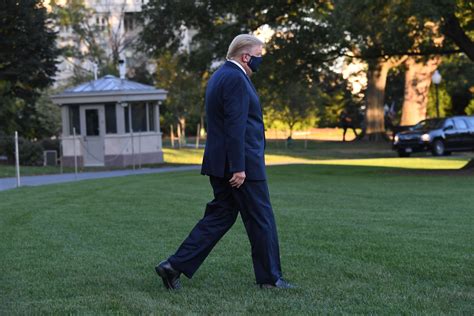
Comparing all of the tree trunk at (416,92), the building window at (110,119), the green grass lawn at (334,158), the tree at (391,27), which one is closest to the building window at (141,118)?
the building window at (110,119)

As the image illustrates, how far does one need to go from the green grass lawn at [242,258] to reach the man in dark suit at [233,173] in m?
0.22

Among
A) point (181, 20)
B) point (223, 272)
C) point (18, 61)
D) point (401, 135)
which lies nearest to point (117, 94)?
point (18, 61)

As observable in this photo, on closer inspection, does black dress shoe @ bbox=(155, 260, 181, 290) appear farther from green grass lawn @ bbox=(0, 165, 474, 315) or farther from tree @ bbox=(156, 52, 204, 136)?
tree @ bbox=(156, 52, 204, 136)

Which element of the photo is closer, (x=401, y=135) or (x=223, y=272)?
(x=223, y=272)

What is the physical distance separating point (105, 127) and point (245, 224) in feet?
94.8

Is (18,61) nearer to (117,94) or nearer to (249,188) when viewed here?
(117,94)

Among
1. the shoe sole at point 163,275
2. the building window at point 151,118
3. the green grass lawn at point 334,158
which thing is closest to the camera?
the shoe sole at point 163,275

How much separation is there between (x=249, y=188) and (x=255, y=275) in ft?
2.27

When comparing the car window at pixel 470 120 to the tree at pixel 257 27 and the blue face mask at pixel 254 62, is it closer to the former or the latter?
the tree at pixel 257 27

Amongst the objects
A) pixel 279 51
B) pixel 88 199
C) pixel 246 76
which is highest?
pixel 279 51

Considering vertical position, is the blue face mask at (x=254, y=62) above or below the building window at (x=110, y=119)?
above

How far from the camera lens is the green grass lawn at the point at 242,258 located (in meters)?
5.64

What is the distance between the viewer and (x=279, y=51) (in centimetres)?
2467

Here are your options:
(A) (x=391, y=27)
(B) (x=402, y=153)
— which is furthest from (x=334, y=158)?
(A) (x=391, y=27)
